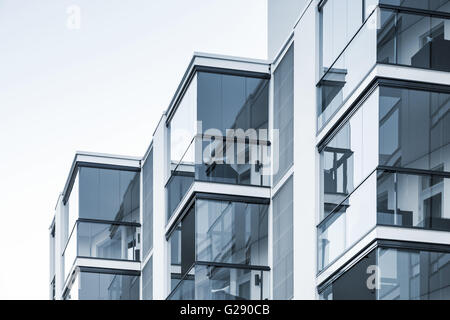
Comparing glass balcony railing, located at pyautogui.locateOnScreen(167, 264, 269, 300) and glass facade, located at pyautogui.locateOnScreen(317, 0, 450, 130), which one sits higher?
glass facade, located at pyautogui.locateOnScreen(317, 0, 450, 130)

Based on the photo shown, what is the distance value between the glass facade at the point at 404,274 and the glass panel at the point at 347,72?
299cm

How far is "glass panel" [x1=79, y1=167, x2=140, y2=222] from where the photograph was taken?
29.9 meters

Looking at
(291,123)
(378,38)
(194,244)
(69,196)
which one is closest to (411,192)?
(378,38)

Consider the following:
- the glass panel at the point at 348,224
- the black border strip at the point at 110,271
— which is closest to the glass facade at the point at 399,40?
the glass panel at the point at 348,224

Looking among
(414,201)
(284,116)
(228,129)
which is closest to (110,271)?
(228,129)

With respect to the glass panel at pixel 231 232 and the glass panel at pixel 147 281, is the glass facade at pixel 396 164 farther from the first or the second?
the glass panel at pixel 147 281

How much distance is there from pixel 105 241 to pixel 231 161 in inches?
317

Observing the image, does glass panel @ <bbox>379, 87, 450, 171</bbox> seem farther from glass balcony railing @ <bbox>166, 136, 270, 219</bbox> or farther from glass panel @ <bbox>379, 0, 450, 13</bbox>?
glass balcony railing @ <bbox>166, 136, 270, 219</bbox>

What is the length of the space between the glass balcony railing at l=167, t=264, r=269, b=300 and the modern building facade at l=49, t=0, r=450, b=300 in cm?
3

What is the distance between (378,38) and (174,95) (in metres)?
8.52

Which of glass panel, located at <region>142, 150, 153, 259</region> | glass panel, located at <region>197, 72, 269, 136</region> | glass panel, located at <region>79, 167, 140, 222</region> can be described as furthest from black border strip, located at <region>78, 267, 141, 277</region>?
glass panel, located at <region>197, 72, 269, 136</region>

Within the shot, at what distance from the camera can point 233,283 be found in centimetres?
2175

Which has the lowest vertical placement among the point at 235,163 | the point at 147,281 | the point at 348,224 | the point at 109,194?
the point at 348,224

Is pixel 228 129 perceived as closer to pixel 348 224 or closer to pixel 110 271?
pixel 348 224
